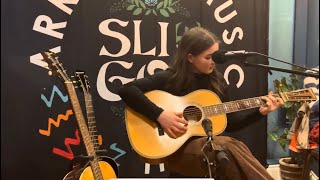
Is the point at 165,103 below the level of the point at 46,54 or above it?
below

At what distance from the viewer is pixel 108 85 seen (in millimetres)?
2730

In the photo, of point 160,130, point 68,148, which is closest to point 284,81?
point 160,130

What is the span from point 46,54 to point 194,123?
88 cm

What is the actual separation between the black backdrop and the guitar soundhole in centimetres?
55

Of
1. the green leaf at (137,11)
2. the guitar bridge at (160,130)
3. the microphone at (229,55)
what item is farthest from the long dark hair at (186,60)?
the green leaf at (137,11)

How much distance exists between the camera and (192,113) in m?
2.15

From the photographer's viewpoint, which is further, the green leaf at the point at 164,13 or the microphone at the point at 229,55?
the green leaf at the point at 164,13

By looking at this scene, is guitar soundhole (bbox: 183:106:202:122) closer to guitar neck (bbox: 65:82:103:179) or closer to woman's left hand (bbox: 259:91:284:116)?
woman's left hand (bbox: 259:91:284:116)

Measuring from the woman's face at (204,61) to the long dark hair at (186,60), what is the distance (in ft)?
0.06

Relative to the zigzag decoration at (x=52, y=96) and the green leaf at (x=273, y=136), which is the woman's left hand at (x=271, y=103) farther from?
the zigzag decoration at (x=52, y=96)

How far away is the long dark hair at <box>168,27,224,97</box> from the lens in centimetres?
221

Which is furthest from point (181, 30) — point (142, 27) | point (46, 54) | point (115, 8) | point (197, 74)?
point (46, 54)

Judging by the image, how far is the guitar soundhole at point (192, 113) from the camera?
84.4 inches

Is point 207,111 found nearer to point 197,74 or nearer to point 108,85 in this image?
point 197,74
